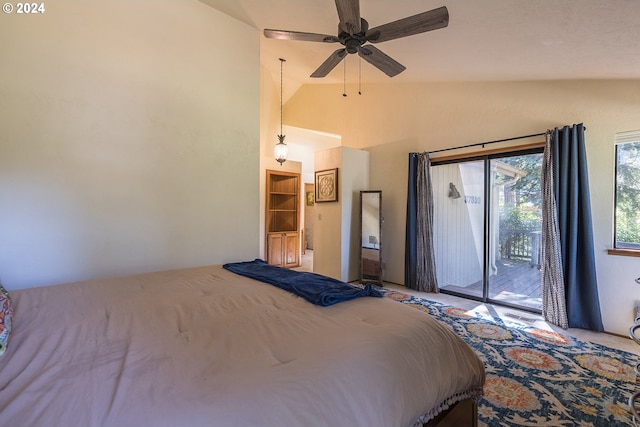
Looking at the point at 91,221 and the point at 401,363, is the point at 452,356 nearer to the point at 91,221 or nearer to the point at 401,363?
the point at 401,363

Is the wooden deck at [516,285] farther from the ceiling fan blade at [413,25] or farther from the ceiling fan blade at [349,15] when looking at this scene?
the ceiling fan blade at [349,15]

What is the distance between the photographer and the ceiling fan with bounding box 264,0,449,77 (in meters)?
1.89

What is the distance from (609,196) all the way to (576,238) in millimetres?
514

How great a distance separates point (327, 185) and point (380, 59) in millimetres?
2562

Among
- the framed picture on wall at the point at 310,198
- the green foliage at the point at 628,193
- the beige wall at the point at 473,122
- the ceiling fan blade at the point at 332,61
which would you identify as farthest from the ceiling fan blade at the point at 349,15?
the framed picture on wall at the point at 310,198

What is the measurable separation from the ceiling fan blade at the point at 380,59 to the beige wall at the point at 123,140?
1547 millimetres

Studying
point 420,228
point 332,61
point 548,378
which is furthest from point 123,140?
point 548,378

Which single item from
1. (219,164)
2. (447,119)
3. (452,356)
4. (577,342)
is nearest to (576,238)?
(577,342)

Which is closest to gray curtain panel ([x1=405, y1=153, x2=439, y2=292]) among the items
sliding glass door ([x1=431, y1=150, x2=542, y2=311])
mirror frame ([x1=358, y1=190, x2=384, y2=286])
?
sliding glass door ([x1=431, y1=150, x2=542, y2=311])

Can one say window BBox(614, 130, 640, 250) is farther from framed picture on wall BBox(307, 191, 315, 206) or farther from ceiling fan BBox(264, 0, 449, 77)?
framed picture on wall BBox(307, 191, 315, 206)

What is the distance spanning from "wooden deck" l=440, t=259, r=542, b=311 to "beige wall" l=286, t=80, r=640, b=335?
24.7 inches

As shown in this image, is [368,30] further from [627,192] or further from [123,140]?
[627,192]

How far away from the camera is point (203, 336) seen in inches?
43.3

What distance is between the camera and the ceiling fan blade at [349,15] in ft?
6.12
